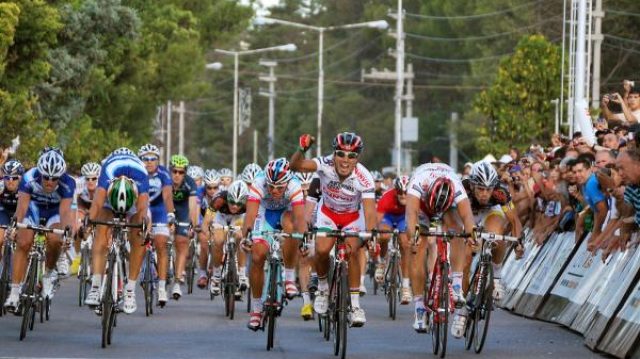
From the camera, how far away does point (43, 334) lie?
1934 cm

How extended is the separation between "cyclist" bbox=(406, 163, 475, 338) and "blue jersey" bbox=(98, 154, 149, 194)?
8.97 ft

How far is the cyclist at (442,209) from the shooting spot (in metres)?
17.8

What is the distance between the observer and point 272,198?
19.7 metres

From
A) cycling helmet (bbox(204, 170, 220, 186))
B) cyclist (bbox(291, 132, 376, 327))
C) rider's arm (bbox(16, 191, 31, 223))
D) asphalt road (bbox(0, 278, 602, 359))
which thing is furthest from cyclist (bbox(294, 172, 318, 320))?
cycling helmet (bbox(204, 170, 220, 186))

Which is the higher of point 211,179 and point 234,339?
point 211,179

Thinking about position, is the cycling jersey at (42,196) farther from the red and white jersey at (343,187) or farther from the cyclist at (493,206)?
the cyclist at (493,206)

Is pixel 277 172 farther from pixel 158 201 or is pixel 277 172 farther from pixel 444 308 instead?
pixel 158 201

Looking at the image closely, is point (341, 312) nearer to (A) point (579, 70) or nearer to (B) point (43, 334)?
(B) point (43, 334)

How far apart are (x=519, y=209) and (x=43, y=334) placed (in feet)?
31.6

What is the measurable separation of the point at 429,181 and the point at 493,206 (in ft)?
5.79

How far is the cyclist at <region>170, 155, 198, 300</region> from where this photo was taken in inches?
997

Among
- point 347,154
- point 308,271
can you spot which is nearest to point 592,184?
point 347,154

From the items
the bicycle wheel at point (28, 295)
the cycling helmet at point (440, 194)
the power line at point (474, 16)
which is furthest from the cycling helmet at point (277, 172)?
the power line at point (474, 16)

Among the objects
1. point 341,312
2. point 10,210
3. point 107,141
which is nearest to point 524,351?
point 341,312
